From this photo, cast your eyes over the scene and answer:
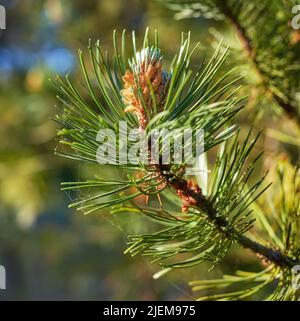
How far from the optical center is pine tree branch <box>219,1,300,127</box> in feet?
1.86

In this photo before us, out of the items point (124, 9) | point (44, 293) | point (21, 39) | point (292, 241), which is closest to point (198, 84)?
point (292, 241)

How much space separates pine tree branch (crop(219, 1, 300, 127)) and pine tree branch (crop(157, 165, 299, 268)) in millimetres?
159

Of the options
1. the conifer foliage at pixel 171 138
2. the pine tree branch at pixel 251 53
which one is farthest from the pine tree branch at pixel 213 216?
the pine tree branch at pixel 251 53

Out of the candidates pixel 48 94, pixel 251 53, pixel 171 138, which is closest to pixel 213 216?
pixel 171 138

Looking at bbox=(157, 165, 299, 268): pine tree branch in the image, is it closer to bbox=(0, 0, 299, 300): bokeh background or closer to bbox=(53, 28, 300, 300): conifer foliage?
bbox=(53, 28, 300, 300): conifer foliage

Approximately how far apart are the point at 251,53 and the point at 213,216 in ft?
0.71

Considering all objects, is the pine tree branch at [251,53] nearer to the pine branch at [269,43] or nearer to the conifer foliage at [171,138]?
the pine branch at [269,43]

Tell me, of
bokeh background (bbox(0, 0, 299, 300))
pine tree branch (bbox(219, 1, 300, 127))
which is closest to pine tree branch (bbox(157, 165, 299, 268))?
pine tree branch (bbox(219, 1, 300, 127))

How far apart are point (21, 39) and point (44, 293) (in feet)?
17.2

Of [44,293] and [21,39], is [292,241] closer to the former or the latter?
[21,39]

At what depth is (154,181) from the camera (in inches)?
16.1

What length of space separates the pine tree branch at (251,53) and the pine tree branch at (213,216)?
6.3 inches

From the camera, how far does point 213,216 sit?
42cm

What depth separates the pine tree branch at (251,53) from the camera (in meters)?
0.57
